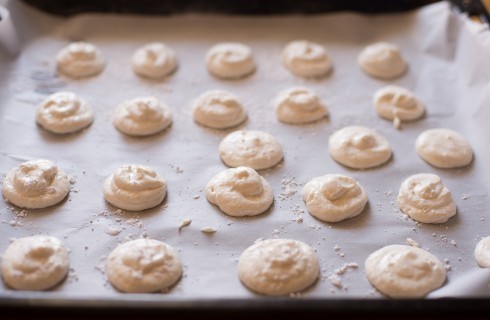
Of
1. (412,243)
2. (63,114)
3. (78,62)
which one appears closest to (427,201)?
(412,243)

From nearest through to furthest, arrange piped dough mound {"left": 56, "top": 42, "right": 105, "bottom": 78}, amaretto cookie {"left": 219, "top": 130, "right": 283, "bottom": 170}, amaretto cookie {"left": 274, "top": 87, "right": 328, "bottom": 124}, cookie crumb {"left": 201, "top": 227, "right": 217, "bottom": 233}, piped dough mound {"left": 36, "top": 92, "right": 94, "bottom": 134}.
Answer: cookie crumb {"left": 201, "top": 227, "right": 217, "bottom": 233}
amaretto cookie {"left": 219, "top": 130, "right": 283, "bottom": 170}
piped dough mound {"left": 36, "top": 92, "right": 94, "bottom": 134}
amaretto cookie {"left": 274, "top": 87, "right": 328, "bottom": 124}
piped dough mound {"left": 56, "top": 42, "right": 105, "bottom": 78}

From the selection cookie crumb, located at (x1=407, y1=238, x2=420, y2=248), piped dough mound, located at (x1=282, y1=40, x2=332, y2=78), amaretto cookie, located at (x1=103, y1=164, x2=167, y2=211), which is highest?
piped dough mound, located at (x1=282, y1=40, x2=332, y2=78)

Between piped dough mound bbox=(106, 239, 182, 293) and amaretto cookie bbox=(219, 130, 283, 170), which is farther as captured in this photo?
amaretto cookie bbox=(219, 130, 283, 170)

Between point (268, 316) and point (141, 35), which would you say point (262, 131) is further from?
point (268, 316)

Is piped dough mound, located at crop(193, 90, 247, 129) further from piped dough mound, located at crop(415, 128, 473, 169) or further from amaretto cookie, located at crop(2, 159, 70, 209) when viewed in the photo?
piped dough mound, located at crop(415, 128, 473, 169)

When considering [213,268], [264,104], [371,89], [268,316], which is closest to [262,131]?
[264,104]

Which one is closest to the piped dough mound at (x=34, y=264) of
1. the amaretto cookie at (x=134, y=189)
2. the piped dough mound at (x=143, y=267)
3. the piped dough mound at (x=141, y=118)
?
the piped dough mound at (x=143, y=267)

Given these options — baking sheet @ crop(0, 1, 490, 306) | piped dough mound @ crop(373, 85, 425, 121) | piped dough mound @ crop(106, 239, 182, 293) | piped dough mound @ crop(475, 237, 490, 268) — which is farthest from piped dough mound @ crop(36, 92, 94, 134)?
piped dough mound @ crop(475, 237, 490, 268)

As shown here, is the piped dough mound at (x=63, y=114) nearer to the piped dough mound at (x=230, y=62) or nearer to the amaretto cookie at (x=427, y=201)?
the piped dough mound at (x=230, y=62)
